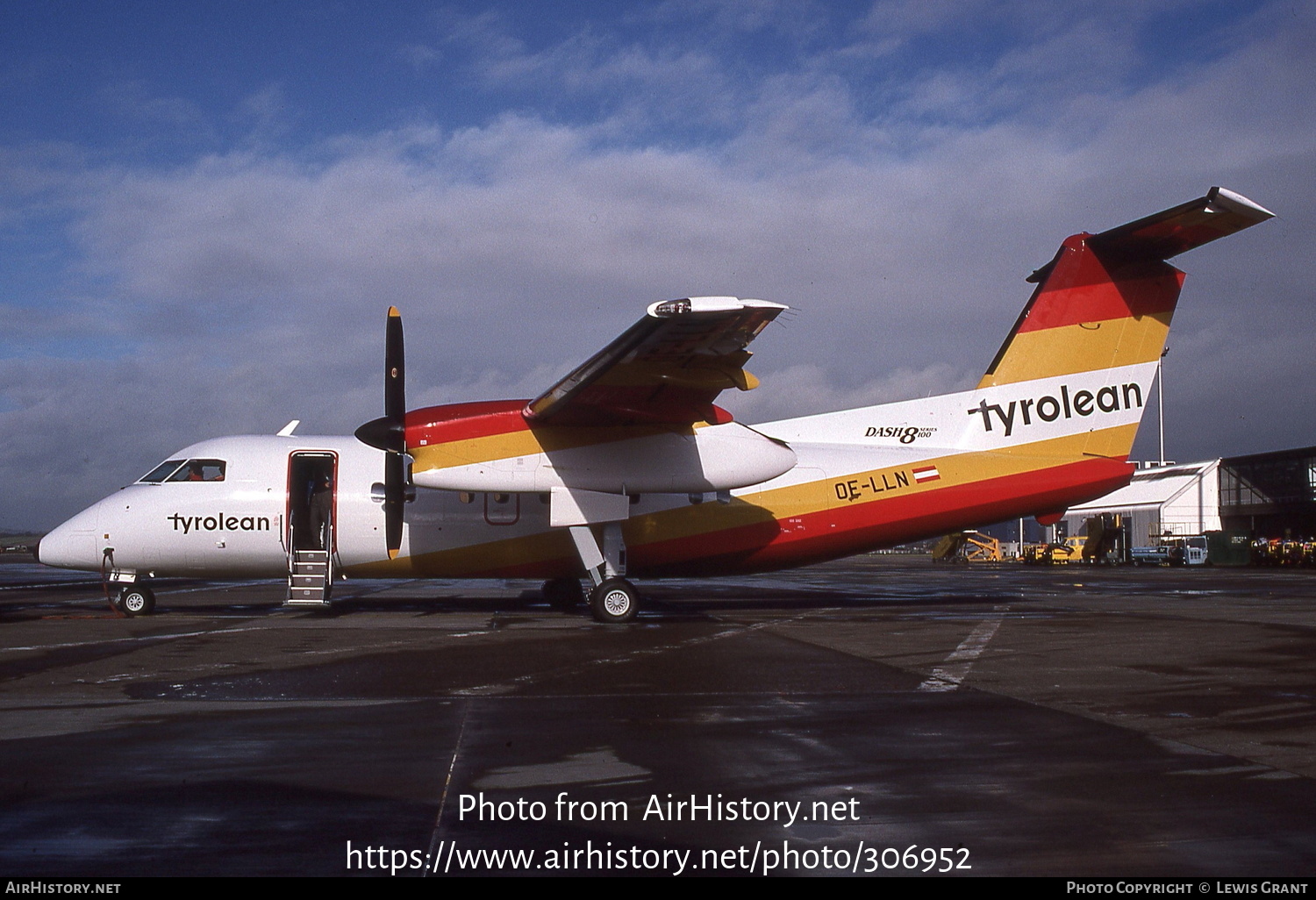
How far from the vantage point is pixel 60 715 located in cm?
739

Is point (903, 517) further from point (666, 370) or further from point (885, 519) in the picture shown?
point (666, 370)

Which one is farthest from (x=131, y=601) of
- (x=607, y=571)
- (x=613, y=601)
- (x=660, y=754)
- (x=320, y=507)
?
(x=660, y=754)

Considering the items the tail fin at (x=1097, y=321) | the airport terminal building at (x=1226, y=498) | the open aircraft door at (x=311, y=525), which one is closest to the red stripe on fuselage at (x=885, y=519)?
the tail fin at (x=1097, y=321)

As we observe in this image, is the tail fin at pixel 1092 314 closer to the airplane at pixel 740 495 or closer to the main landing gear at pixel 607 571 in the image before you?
the airplane at pixel 740 495

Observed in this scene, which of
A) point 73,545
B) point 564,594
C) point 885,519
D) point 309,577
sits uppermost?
point 885,519

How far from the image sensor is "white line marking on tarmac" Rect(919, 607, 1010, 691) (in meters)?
8.98

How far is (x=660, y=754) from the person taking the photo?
241 inches

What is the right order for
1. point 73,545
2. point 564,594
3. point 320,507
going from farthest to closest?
point 564,594 < point 320,507 < point 73,545

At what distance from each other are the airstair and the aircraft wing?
14.3 ft

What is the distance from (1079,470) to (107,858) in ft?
52.1

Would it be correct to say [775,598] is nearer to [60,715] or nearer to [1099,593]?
[1099,593]

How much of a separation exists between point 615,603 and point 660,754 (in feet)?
30.7

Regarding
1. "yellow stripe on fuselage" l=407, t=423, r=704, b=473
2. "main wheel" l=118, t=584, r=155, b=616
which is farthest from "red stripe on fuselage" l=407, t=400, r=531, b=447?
"main wheel" l=118, t=584, r=155, b=616
